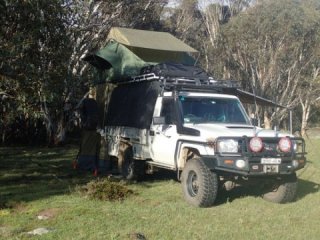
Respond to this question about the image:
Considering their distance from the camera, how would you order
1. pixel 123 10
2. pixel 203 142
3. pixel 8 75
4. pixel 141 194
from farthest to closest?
pixel 123 10 → pixel 141 194 → pixel 8 75 → pixel 203 142

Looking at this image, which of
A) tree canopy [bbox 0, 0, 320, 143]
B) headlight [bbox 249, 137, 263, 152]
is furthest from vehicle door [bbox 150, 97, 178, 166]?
tree canopy [bbox 0, 0, 320, 143]

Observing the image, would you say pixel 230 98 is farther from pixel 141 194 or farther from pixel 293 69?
pixel 293 69

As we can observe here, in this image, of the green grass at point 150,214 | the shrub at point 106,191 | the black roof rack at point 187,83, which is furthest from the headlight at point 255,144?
Answer: the shrub at point 106,191

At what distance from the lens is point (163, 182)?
10438 millimetres

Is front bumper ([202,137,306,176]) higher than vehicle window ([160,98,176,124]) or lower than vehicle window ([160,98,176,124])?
lower

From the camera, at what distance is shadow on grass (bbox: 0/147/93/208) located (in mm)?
8898

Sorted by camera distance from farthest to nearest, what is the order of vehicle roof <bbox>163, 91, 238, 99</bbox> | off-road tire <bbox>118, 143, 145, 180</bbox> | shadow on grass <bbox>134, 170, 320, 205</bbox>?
off-road tire <bbox>118, 143, 145, 180</bbox> → vehicle roof <bbox>163, 91, 238, 99</bbox> → shadow on grass <bbox>134, 170, 320, 205</bbox>

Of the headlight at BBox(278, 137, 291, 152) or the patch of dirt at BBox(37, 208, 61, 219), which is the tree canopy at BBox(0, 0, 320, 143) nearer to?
the patch of dirt at BBox(37, 208, 61, 219)

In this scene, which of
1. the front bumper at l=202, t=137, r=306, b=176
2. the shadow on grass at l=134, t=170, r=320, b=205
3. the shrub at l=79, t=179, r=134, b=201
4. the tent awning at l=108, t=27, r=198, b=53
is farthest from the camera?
the tent awning at l=108, t=27, r=198, b=53

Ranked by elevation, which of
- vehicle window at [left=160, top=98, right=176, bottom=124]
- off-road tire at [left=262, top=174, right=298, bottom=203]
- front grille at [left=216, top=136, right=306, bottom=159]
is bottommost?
off-road tire at [left=262, top=174, right=298, bottom=203]

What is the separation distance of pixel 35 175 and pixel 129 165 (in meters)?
2.27

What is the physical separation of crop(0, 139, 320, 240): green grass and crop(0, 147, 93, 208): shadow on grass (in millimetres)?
20

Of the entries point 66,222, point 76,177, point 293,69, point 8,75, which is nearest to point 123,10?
point 293,69

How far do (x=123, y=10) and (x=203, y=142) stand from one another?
17.2 metres
